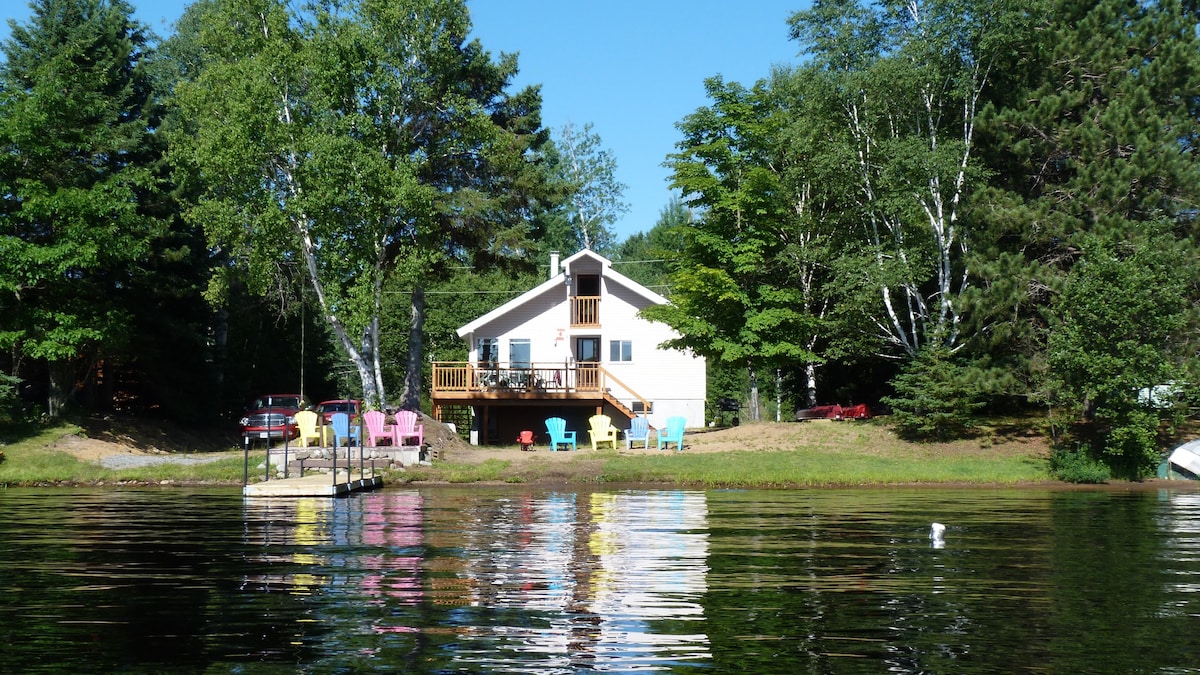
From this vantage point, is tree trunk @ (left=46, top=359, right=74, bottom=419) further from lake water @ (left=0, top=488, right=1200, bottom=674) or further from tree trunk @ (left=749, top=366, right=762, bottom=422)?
tree trunk @ (left=749, top=366, right=762, bottom=422)

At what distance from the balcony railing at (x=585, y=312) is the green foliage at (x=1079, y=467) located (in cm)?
2161

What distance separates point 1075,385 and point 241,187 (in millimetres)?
25997

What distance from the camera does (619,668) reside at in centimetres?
966

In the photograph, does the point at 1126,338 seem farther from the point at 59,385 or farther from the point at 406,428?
the point at 59,385

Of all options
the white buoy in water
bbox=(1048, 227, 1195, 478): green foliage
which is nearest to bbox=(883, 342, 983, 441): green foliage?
bbox=(1048, 227, 1195, 478): green foliage

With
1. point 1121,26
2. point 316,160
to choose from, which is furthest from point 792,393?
point 316,160

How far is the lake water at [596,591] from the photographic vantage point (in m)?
10.2

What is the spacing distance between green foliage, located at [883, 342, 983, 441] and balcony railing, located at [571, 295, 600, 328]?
1580 cm

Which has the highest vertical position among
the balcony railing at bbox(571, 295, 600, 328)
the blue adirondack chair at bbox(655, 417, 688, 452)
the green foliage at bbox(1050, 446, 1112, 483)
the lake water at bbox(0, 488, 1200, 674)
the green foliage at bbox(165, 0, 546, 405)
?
the green foliage at bbox(165, 0, 546, 405)

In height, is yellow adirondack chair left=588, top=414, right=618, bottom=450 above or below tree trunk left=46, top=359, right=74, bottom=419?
below

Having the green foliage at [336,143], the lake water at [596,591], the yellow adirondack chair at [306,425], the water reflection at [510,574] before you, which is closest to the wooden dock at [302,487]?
the water reflection at [510,574]

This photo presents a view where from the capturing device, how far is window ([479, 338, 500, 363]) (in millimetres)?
49812

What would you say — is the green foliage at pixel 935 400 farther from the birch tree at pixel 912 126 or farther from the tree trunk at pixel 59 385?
the tree trunk at pixel 59 385

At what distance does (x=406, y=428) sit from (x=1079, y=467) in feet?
62.5
